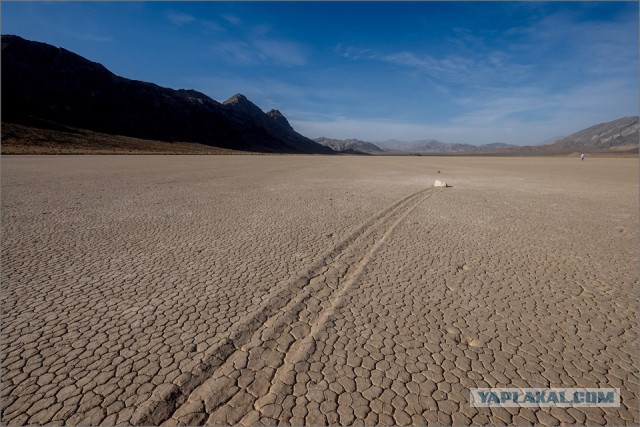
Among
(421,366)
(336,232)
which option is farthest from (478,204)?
(421,366)

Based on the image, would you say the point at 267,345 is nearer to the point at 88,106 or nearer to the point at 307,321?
the point at 307,321

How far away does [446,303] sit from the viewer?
4.27 m

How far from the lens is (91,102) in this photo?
88.4 meters

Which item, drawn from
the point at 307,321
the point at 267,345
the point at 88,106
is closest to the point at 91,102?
the point at 88,106

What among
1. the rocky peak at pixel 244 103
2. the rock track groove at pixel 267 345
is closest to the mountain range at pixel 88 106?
the rock track groove at pixel 267 345

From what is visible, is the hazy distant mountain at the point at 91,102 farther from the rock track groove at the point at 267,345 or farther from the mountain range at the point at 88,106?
the rock track groove at the point at 267,345

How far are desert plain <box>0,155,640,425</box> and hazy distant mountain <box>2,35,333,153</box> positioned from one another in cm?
8476

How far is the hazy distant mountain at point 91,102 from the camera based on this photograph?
7700 cm

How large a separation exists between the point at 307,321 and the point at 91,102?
111 meters

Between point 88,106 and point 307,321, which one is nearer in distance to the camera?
point 307,321

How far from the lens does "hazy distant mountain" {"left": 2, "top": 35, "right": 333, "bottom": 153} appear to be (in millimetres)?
77000

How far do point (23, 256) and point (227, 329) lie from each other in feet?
15.4

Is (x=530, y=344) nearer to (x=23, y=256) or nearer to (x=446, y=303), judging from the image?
(x=446, y=303)

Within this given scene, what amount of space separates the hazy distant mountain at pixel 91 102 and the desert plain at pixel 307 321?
84764 mm
